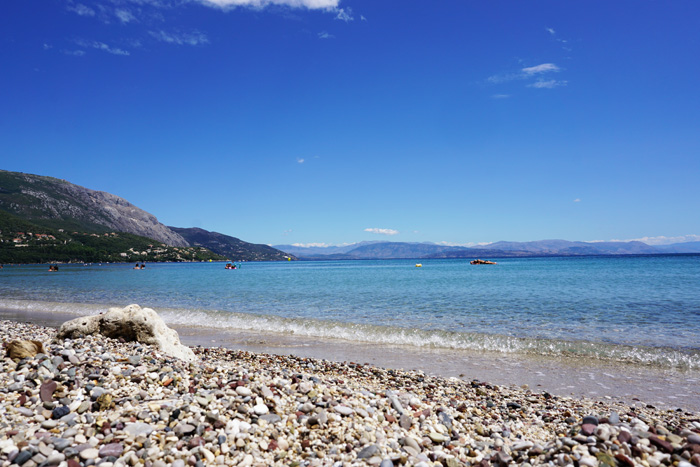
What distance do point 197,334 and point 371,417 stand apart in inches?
543

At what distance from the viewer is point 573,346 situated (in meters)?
13.2

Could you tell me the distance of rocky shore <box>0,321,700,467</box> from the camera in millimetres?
4469

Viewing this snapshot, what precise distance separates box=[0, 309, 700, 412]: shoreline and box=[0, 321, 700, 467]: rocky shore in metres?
1.14

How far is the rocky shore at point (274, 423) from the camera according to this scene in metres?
4.47

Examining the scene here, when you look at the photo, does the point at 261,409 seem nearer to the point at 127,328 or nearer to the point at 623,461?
the point at 623,461

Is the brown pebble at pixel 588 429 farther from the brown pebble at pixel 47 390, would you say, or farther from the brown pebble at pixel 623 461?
the brown pebble at pixel 47 390

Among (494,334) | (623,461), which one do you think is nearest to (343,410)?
(623,461)

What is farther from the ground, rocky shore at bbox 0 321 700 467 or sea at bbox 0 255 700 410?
rocky shore at bbox 0 321 700 467

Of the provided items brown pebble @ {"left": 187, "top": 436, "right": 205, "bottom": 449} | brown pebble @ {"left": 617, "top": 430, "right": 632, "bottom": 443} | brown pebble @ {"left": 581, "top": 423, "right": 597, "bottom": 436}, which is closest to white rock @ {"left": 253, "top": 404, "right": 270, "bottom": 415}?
brown pebble @ {"left": 187, "top": 436, "right": 205, "bottom": 449}

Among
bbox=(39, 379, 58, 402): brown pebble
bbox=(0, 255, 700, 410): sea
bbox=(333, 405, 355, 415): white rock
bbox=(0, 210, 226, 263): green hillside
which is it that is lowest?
bbox=(0, 255, 700, 410): sea

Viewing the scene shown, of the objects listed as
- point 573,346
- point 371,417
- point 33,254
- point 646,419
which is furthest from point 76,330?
point 33,254

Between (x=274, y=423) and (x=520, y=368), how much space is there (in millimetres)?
8326

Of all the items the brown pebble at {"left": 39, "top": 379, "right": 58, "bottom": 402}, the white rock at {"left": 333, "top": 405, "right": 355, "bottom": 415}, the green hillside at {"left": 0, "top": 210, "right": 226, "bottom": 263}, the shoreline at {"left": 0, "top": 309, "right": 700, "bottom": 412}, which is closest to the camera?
the brown pebble at {"left": 39, "top": 379, "right": 58, "bottom": 402}

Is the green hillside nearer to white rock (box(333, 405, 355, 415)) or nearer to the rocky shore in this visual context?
the rocky shore
